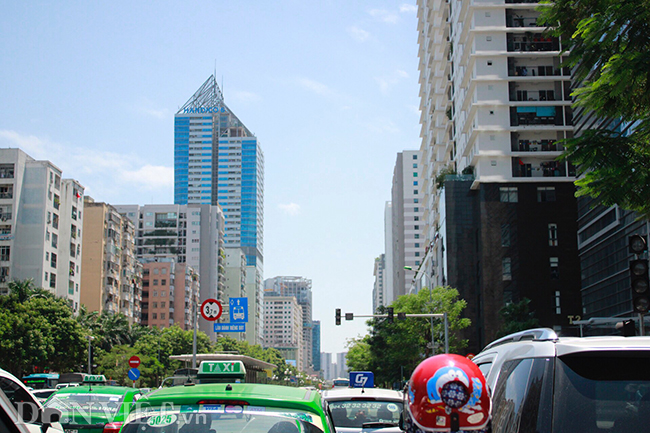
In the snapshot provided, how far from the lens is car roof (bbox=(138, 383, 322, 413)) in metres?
4.51

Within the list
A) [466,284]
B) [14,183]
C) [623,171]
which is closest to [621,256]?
[466,284]

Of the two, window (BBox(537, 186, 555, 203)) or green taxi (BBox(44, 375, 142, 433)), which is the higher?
window (BBox(537, 186, 555, 203))

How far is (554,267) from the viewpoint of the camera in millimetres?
66500

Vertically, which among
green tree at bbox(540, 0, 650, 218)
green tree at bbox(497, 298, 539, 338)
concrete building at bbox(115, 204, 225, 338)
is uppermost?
concrete building at bbox(115, 204, 225, 338)

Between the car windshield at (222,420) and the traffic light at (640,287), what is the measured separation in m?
10.0

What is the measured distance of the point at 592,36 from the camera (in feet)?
36.7

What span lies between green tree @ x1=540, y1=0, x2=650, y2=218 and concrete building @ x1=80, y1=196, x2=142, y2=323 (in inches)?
3225

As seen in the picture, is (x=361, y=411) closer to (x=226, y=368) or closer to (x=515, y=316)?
(x=226, y=368)

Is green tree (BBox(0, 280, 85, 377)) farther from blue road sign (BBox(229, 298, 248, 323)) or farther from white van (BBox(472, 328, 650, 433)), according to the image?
white van (BBox(472, 328, 650, 433))

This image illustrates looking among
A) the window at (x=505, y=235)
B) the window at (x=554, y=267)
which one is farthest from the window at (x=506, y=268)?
the window at (x=554, y=267)

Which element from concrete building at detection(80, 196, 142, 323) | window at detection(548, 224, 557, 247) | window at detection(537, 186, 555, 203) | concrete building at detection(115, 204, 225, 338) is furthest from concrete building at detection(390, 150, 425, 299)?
window at detection(548, 224, 557, 247)

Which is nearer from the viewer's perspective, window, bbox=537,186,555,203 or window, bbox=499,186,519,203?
window, bbox=537,186,555,203

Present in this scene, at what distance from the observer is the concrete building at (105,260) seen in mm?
88562

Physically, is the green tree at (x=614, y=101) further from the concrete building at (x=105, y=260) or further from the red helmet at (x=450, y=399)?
the concrete building at (x=105, y=260)
